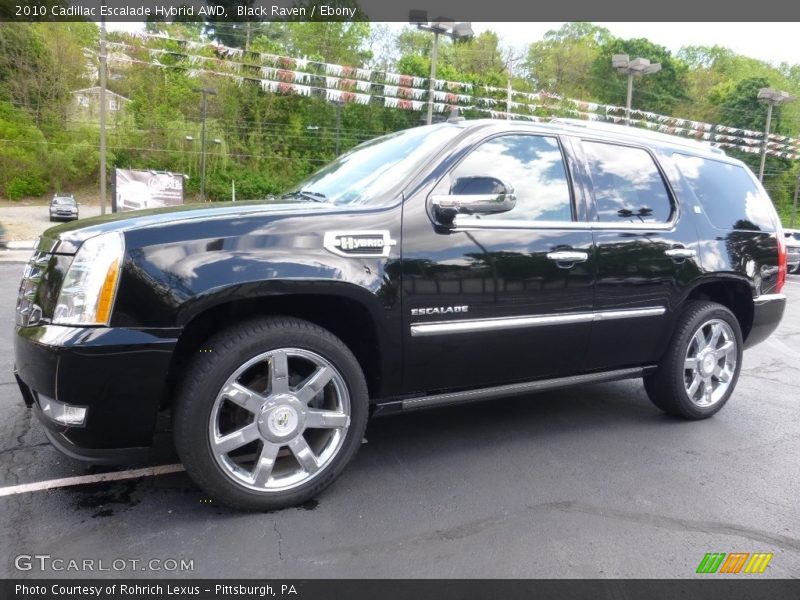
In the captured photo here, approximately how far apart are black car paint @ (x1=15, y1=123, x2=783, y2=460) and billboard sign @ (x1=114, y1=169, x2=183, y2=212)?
75.8ft

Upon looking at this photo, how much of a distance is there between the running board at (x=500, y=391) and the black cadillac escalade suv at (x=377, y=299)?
12 millimetres

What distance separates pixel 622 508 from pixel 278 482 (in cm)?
165

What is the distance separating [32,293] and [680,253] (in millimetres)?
3601

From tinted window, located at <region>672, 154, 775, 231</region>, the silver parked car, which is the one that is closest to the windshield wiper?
tinted window, located at <region>672, 154, 775, 231</region>

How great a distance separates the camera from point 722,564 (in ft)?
8.19

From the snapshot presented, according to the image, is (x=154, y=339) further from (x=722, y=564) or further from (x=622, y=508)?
(x=722, y=564)

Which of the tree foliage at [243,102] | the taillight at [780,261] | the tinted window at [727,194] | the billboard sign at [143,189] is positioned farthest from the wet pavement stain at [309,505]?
the tree foliage at [243,102]

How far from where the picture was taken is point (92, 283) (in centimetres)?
238

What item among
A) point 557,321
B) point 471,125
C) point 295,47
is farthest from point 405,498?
point 295,47

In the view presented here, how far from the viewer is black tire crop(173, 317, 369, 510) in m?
2.49

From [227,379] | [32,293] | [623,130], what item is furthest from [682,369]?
[32,293]

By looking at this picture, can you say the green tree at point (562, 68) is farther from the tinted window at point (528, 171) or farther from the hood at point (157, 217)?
the hood at point (157, 217)

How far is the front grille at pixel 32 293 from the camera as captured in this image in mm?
2555

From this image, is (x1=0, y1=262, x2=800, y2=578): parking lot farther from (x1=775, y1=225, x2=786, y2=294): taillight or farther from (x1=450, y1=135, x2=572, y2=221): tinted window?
(x1=450, y1=135, x2=572, y2=221): tinted window
